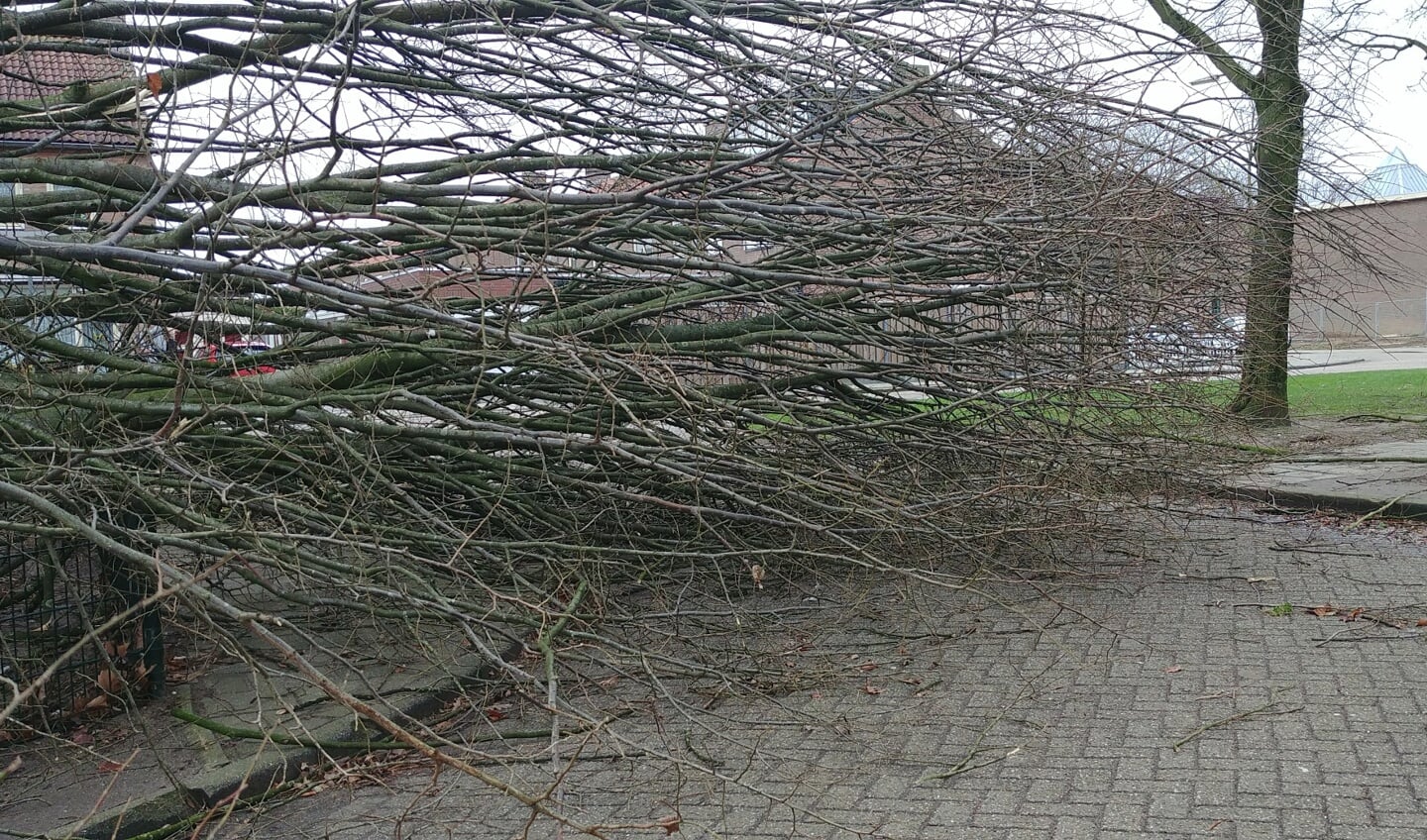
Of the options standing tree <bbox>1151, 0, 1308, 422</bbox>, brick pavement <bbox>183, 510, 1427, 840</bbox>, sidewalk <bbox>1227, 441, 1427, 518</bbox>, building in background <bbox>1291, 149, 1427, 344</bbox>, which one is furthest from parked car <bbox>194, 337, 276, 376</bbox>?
building in background <bbox>1291, 149, 1427, 344</bbox>

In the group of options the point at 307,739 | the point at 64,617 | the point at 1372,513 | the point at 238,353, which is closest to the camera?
the point at 307,739

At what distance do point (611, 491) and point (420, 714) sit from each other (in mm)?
1263

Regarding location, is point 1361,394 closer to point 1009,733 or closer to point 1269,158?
point 1269,158

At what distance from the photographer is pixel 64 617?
5.02 m

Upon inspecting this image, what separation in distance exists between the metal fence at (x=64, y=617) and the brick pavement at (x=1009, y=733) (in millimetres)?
1247

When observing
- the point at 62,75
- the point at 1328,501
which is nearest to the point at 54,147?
the point at 62,75

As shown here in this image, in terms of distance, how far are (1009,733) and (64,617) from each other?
391 cm

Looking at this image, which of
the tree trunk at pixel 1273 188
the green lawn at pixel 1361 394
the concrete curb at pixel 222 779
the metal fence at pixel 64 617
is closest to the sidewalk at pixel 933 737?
the concrete curb at pixel 222 779

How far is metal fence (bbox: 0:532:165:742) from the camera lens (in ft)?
15.5

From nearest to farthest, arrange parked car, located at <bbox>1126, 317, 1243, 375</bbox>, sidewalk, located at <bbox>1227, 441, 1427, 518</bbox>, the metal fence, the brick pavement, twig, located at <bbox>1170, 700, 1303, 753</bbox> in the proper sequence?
the brick pavement → twig, located at <bbox>1170, 700, 1303, 753</bbox> → the metal fence → parked car, located at <bbox>1126, 317, 1243, 375</bbox> → sidewalk, located at <bbox>1227, 441, 1427, 518</bbox>

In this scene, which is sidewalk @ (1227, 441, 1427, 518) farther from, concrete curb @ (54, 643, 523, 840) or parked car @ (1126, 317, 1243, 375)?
concrete curb @ (54, 643, 523, 840)

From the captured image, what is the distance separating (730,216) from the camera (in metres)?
5.79

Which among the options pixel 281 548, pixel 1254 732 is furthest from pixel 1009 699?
pixel 281 548

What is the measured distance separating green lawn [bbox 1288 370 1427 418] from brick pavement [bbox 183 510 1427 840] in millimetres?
9385
